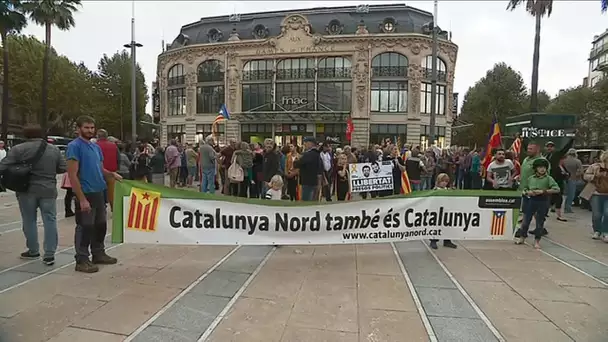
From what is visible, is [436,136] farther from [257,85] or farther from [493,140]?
[493,140]

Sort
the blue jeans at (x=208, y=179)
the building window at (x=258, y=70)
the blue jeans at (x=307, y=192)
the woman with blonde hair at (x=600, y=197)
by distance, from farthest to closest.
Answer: the building window at (x=258, y=70) < the blue jeans at (x=208, y=179) < the woman with blonde hair at (x=600, y=197) < the blue jeans at (x=307, y=192)

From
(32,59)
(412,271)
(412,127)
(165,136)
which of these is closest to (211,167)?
(412,271)

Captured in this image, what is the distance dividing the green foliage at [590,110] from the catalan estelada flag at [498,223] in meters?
21.5

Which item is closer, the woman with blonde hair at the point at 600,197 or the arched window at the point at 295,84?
the woman with blonde hair at the point at 600,197

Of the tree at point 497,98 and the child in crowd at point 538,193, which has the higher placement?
the tree at point 497,98

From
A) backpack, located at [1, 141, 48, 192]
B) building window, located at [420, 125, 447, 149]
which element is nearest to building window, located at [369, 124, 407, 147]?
building window, located at [420, 125, 447, 149]

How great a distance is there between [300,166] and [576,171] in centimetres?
791

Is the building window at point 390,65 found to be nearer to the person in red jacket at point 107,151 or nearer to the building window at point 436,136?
the building window at point 436,136

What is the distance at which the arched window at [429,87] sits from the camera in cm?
4153

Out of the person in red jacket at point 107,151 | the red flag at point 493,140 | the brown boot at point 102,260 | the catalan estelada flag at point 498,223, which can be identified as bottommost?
the brown boot at point 102,260

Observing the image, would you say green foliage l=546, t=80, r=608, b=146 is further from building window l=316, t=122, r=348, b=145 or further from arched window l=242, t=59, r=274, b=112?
arched window l=242, t=59, r=274, b=112

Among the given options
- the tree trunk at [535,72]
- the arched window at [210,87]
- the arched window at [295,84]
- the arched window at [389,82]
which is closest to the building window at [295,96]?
the arched window at [295,84]

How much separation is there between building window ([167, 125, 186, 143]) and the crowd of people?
121 ft

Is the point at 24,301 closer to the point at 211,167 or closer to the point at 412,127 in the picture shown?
the point at 211,167
